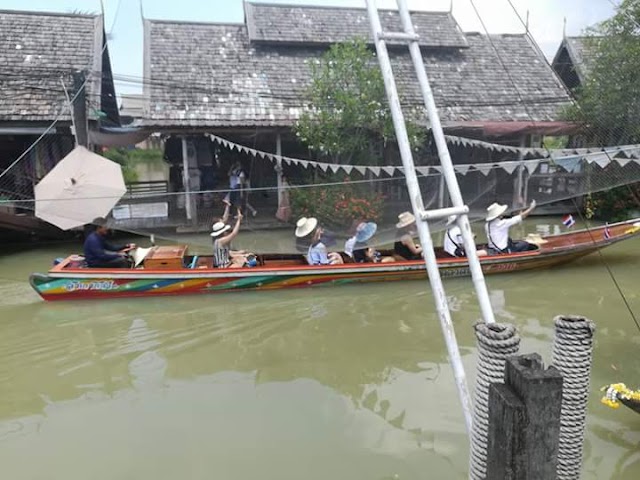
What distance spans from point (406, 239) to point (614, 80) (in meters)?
5.85

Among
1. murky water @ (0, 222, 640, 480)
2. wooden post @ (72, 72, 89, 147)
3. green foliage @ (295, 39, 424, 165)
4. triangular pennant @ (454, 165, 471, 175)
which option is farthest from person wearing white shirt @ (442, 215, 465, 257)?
wooden post @ (72, 72, 89, 147)

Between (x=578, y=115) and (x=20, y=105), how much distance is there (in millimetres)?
11440

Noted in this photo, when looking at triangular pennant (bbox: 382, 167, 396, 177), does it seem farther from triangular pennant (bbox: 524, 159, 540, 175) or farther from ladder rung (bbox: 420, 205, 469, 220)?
ladder rung (bbox: 420, 205, 469, 220)

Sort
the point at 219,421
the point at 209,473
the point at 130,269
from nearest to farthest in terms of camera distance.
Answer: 1. the point at 209,473
2. the point at 219,421
3. the point at 130,269

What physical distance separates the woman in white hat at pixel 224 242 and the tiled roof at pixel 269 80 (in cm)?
429

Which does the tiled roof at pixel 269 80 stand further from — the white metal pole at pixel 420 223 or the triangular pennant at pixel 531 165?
the white metal pole at pixel 420 223

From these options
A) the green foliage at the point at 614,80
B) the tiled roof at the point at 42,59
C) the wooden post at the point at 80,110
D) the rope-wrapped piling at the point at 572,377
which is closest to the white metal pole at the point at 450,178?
the rope-wrapped piling at the point at 572,377

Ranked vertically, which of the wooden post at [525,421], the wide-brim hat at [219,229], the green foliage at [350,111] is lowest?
the wooden post at [525,421]

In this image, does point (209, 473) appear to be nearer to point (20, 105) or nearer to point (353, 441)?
point (353, 441)

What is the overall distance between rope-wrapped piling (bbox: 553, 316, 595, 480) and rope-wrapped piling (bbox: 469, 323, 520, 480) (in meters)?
0.26

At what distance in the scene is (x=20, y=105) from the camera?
399 inches

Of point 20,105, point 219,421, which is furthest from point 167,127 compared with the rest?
point 219,421

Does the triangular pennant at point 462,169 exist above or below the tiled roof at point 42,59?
below

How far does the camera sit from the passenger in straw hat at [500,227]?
755 centimetres
